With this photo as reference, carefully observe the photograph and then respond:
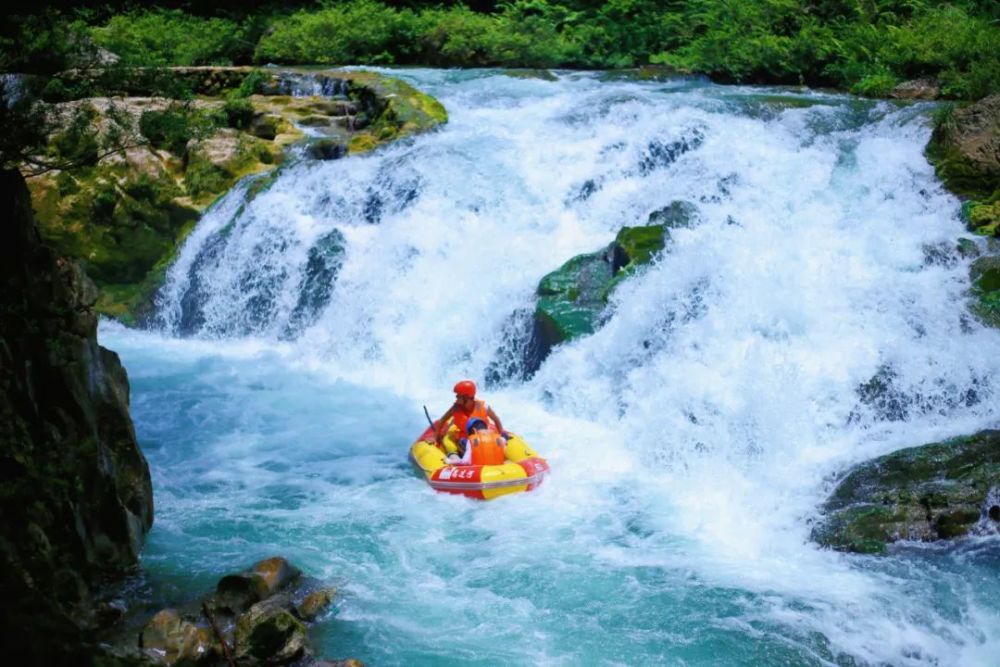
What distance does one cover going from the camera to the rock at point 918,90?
1413cm

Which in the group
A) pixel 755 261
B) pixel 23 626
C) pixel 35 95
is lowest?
pixel 23 626

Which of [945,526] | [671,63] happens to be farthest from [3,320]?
[671,63]

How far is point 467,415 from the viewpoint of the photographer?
27.3ft

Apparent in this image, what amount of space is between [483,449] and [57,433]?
3344 millimetres

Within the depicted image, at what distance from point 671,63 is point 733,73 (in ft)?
5.91

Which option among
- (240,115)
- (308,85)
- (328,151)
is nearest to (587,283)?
(328,151)

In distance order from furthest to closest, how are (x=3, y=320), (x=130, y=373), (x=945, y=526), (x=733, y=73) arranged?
(x=733, y=73) < (x=130, y=373) < (x=945, y=526) < (x=3, y=320)

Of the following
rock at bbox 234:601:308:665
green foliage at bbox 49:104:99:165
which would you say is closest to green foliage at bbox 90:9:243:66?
green foliage at bbox 49:104:99:165

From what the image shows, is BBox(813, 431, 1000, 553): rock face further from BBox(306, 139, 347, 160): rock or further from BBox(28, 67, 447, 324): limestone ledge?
BBox(306, 139, 347, 160): rock

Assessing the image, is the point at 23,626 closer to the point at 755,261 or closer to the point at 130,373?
the point at 755,261

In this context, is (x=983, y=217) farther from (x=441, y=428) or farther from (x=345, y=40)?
(x=345, y=40)

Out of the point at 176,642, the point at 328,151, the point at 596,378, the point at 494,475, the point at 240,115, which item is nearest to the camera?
the point at 176,642

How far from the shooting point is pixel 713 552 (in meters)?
6.97

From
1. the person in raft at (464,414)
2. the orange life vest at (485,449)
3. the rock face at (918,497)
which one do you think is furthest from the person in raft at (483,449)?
the rock face at (918,497)
